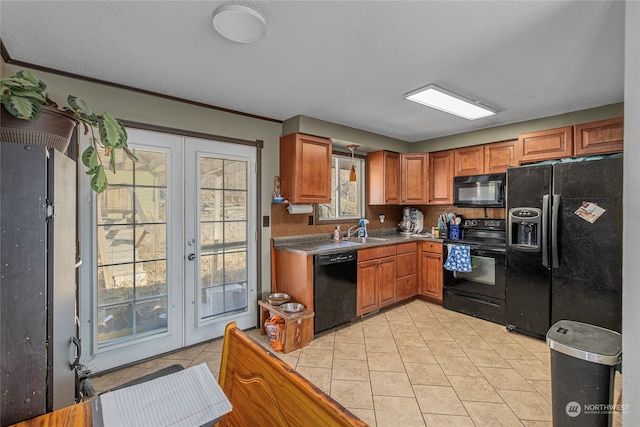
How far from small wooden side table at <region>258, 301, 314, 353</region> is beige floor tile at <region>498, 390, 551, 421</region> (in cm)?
168

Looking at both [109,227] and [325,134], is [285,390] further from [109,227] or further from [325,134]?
[325,134]

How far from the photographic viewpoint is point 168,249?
2785 mm

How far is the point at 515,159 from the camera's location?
367cm

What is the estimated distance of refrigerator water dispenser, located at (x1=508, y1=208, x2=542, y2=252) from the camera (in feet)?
9.88

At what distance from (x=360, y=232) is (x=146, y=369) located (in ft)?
9.73

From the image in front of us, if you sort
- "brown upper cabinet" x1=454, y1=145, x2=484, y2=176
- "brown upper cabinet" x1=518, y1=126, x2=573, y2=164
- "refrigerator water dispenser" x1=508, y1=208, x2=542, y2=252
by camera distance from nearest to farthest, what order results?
1. "refrigerator water dispenser" x1=508, y1=208, x2=542, y2=252
2. "brown upper cabinet" x1=518, y1=126, x2=573, y2=164
3. "brown upper cabinet" x1=454, y1=145, x2=484, y2=176

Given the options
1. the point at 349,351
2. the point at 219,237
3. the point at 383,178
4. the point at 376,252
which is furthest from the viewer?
the point at 383,178

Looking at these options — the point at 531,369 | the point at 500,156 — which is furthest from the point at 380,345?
the point at 500,156

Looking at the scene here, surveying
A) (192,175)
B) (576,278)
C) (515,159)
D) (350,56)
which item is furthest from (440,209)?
(192,175)

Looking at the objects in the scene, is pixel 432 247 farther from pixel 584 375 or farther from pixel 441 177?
pixel 584 375

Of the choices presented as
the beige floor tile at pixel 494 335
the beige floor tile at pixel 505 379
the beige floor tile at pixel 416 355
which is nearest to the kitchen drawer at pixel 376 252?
the beige floor tile at pixel 416 355

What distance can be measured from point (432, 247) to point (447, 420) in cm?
251

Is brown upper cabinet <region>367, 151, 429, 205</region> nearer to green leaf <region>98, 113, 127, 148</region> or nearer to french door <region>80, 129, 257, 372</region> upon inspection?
french door <region>80, 129, 257, 372</region>

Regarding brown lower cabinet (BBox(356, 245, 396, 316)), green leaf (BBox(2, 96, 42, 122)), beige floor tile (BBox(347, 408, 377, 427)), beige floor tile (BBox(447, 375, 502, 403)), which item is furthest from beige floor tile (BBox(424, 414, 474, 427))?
green leaf (BBox(2, 96, 42, 122))
